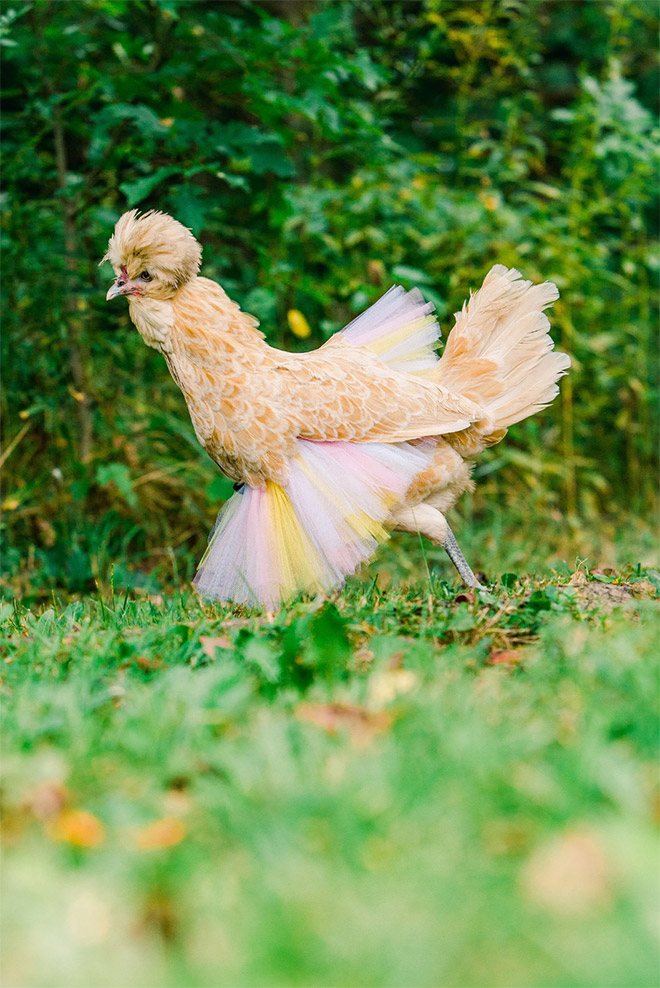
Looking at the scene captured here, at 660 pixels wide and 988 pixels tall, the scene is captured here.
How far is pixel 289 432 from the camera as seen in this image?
11.1ft

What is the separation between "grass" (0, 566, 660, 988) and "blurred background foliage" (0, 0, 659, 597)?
2336 millimetres

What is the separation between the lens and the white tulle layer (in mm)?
3322

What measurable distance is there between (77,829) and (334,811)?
468 millimetres

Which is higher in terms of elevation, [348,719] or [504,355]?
[504,355]

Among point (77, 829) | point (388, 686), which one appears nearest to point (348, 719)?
point (388, 686)

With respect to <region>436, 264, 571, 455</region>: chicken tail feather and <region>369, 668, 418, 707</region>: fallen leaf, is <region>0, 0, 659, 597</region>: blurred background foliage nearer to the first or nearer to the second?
<region>436, 264, 571, 455</region>: chicken tail feather

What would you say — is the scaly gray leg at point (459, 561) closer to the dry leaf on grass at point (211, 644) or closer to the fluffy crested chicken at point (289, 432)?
the fluffy crested chicken at point (289, 432)

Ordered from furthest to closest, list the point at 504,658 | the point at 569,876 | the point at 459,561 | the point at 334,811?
the point at 459,561 → the point at 504,658 → the point at 334,811 → the point at 569,876

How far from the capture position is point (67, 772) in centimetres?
202

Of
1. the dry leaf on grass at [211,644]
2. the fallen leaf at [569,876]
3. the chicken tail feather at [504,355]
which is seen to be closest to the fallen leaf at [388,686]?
the dry leaf on grass at [211,644]

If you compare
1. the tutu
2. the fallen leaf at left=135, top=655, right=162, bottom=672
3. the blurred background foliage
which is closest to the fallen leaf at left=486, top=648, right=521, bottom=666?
the fallen leaf at left=135, top=655, right=162, bottom=672

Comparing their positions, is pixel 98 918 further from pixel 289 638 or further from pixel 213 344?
pixel 213 344

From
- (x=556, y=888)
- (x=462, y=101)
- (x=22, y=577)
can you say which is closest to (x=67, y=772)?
(x=556, y=888)

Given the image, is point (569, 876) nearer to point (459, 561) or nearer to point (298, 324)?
point (459, 561)
